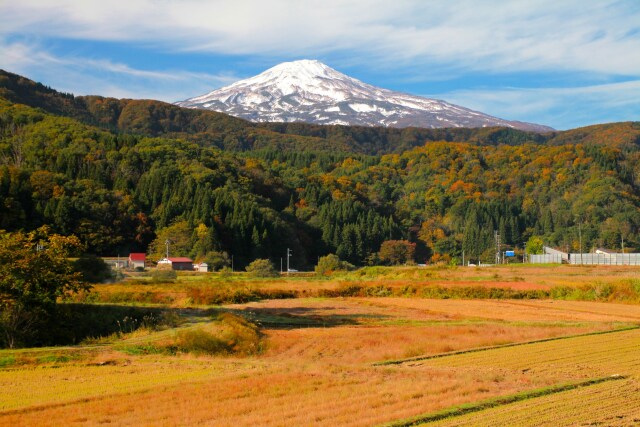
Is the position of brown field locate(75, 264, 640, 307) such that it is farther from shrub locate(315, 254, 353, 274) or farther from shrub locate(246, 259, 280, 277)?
shrub locate(315, 254, 353, 274)

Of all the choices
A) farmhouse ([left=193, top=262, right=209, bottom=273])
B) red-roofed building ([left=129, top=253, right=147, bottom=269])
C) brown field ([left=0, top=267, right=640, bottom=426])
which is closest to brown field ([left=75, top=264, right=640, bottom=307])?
farmhouse ([left=193, top=262, right=209, bottom=273])

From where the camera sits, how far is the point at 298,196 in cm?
12269

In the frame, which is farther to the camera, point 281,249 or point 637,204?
point 637,204

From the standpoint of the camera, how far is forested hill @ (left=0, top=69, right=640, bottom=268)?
82062mm

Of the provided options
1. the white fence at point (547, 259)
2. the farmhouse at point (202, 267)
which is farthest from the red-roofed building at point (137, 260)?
the white fence at point (547, 259)

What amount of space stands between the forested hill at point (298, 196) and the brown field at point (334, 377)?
53064 millimetres

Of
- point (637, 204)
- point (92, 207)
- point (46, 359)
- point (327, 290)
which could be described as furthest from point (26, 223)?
point (637, 204)

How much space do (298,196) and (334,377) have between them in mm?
106476

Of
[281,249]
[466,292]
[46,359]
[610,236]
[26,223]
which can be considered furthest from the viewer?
[610,236]

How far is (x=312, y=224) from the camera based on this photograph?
111 meters

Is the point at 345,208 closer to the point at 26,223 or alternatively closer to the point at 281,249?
the point at 281,249

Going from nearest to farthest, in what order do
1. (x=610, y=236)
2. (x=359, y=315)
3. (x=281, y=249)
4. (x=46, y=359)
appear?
A: (x=46, y=359), (x=359, y=315), (x=281, y=249), (x=610, y=236)

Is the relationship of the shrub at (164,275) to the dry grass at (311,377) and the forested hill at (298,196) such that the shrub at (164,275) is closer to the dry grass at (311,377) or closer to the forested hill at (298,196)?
the forested hill at (298,196)

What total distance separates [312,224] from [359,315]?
76.9 m
